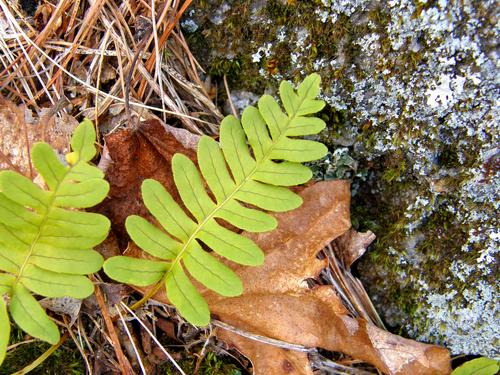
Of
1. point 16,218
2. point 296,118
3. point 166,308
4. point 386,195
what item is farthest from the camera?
point 386,195

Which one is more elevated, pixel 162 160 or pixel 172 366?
pixel 162 160

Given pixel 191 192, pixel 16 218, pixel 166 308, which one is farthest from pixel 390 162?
pixel 16 218

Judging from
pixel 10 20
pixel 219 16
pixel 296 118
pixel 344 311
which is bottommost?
pixel 344 311

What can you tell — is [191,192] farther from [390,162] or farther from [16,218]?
[390,162]

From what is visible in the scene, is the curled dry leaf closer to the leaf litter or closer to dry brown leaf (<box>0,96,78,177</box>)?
the leaf litter

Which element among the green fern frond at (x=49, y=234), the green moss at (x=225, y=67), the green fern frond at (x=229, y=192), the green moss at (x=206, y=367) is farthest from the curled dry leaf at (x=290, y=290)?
the green moss at (x=225, y=67)

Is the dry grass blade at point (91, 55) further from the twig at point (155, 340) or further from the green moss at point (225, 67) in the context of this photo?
the twig at point (155, 340)
